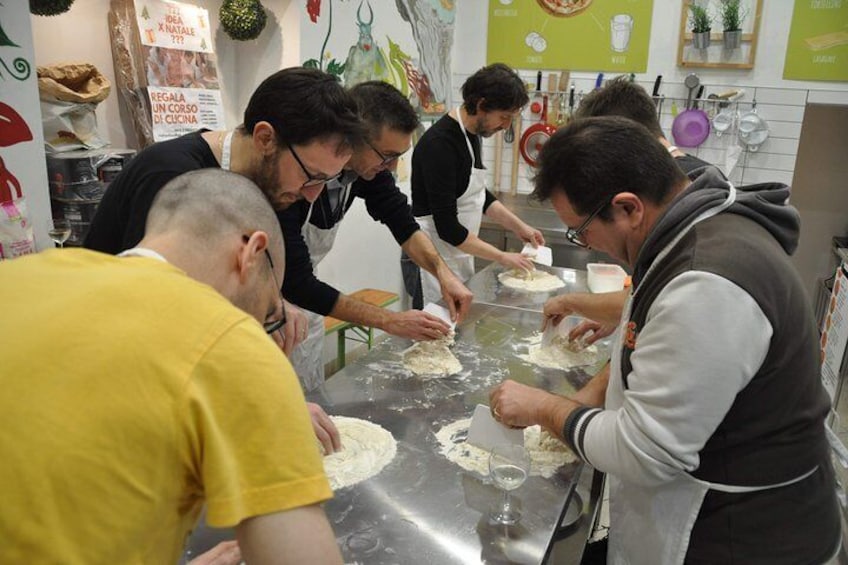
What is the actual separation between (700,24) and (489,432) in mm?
4093

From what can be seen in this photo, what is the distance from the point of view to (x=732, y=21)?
4395 mm

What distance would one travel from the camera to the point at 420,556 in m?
1.22

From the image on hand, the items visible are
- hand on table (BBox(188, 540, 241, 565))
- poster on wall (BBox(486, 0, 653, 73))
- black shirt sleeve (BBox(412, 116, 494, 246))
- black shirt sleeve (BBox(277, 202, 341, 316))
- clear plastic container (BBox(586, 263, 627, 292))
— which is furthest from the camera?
poster on wall (BBox(486, 0, 653, 73))

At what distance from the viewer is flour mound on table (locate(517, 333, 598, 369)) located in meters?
2.22

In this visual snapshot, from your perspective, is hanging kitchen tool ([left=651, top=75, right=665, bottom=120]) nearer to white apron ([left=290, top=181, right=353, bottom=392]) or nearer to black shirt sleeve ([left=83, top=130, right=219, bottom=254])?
white apron ([left=290, top=181, right=353, bottom=392])

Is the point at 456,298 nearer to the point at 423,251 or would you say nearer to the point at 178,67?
the point at 423,251

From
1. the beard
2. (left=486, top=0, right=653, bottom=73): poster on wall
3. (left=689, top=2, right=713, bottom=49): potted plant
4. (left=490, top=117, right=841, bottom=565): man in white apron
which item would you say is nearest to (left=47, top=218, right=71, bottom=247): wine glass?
the beard

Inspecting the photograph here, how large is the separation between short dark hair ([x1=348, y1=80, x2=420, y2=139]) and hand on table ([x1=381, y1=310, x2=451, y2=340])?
67 cm

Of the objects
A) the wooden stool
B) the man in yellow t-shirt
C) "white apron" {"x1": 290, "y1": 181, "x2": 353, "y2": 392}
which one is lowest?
the wooden stool

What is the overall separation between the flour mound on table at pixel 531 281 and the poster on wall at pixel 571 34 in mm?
2381

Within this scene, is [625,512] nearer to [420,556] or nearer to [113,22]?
[420,556]

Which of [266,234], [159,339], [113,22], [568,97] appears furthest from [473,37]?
[159,339]

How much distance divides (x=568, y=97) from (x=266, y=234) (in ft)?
14.5

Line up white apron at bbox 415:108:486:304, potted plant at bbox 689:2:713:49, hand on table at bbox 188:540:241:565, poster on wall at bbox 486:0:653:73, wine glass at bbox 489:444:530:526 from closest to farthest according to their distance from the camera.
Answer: hand on table at bbox 188:540:241:565
wine glass at bbox 489:444:530:526
white apron at bbox 415:108:486:304
potted plant at bbox 689:2:713:49
poster on wall at bbox 486:0:653:73
